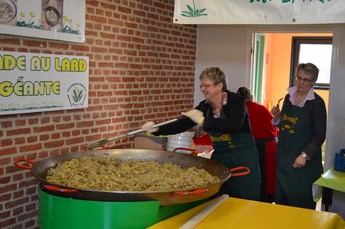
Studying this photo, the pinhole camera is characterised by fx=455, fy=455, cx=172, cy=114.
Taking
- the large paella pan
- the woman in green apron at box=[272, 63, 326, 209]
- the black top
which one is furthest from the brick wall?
the black top

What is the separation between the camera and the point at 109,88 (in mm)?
4180

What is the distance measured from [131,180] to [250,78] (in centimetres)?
336

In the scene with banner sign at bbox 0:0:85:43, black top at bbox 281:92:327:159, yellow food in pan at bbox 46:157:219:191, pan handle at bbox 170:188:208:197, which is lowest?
yellow food in pan at bbox 46:157:219:191

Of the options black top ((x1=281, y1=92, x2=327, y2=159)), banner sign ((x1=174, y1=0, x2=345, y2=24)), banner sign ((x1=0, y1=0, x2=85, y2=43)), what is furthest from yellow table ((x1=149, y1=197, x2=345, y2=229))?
banner sign ((x1=0, y1=0, x2=85, y2=43))

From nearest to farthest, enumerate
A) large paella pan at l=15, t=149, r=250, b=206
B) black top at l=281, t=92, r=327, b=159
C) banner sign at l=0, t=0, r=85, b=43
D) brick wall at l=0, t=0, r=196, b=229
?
large paella pan at l=15, t=149, r=250, b=206, banner sign at l=0, t=0, r=85, b=43, brick wall at l=0, t=0, r=196, b=229, black top at l=281, t=92, r=327, b=159

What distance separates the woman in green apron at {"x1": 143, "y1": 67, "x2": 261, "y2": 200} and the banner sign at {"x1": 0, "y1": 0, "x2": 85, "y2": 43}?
100 centimetres

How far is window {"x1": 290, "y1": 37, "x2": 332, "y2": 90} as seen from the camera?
8.44 meters

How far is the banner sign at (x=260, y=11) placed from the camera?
316 centimetres

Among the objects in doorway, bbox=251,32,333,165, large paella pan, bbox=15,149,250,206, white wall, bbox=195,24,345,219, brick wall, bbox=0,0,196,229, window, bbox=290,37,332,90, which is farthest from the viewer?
doorway, bbox=251,32,333,165

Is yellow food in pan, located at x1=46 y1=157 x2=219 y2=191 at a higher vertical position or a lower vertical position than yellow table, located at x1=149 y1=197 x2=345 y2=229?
higher

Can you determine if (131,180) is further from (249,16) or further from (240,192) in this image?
(249,16)

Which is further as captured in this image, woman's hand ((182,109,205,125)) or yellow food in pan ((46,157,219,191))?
woman's hand ((182,109,205,125))

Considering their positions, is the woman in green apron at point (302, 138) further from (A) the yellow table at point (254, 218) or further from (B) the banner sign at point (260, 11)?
(A) the yellow table at point (254, 218)

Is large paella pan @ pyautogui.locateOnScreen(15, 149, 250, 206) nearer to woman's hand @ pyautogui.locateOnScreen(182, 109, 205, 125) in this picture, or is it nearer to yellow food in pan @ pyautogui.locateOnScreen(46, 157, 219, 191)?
yellow food in pan @ pyautogui.locateOnScreen(46, 157, 219, 191)
